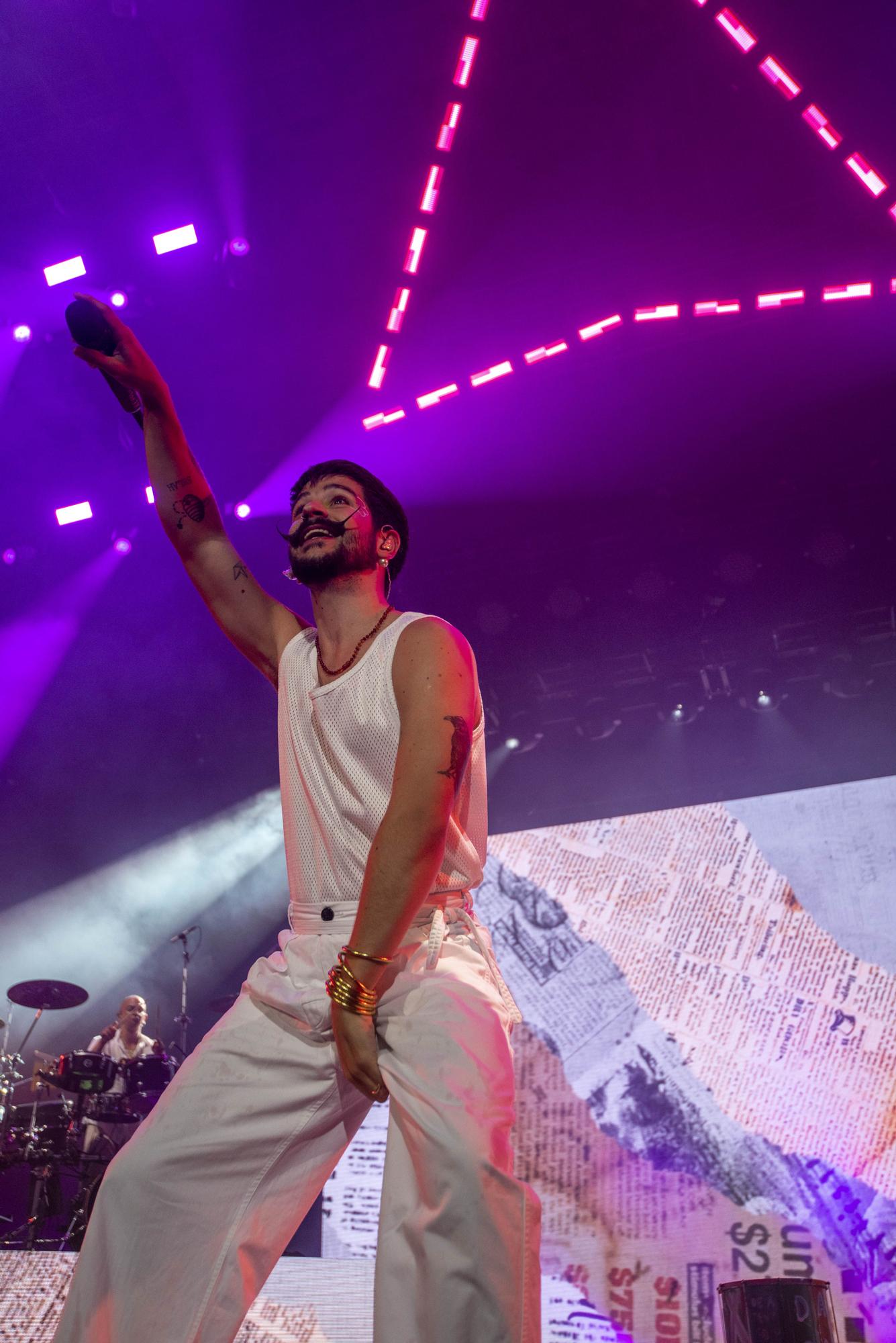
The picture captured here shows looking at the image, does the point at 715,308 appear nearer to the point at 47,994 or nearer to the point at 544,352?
the point at 544,352

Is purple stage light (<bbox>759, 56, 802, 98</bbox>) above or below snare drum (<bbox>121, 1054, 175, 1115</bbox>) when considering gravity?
above

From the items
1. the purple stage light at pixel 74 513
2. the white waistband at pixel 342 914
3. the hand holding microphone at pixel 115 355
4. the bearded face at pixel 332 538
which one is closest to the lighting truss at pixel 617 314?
the purple stage light at pixel 74 513

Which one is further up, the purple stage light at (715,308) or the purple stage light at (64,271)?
the purple stage light at (64,271)

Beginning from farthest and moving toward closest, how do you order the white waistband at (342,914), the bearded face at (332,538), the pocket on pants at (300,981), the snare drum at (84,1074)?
the snare drum at (84,1074) < the bearded face at (332,538) < the white waistband at (342,914) < the pocket on pants at (300,981)

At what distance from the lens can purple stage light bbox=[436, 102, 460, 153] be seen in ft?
15.7

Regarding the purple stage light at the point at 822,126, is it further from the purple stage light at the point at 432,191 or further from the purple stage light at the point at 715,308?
the purple stage light at the point at 432,191

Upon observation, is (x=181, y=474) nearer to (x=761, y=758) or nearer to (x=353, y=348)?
(x=353, y=348)

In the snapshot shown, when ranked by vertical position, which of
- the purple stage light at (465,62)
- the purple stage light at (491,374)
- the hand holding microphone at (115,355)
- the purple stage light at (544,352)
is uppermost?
the purple stage light at (465,62)

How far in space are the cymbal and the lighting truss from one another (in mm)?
4251

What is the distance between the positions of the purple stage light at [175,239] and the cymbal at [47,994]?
465cm

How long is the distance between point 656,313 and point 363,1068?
15.1ft

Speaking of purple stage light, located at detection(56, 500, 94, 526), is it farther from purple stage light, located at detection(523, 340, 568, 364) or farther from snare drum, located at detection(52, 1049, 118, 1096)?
snare drum, located at detection(52, 1049, 118, 1096)

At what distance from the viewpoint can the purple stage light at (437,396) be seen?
5.55 metres

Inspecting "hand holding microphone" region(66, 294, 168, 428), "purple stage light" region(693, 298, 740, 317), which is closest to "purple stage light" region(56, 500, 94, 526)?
"purple stage light" region(693, 298, 740, 317)
